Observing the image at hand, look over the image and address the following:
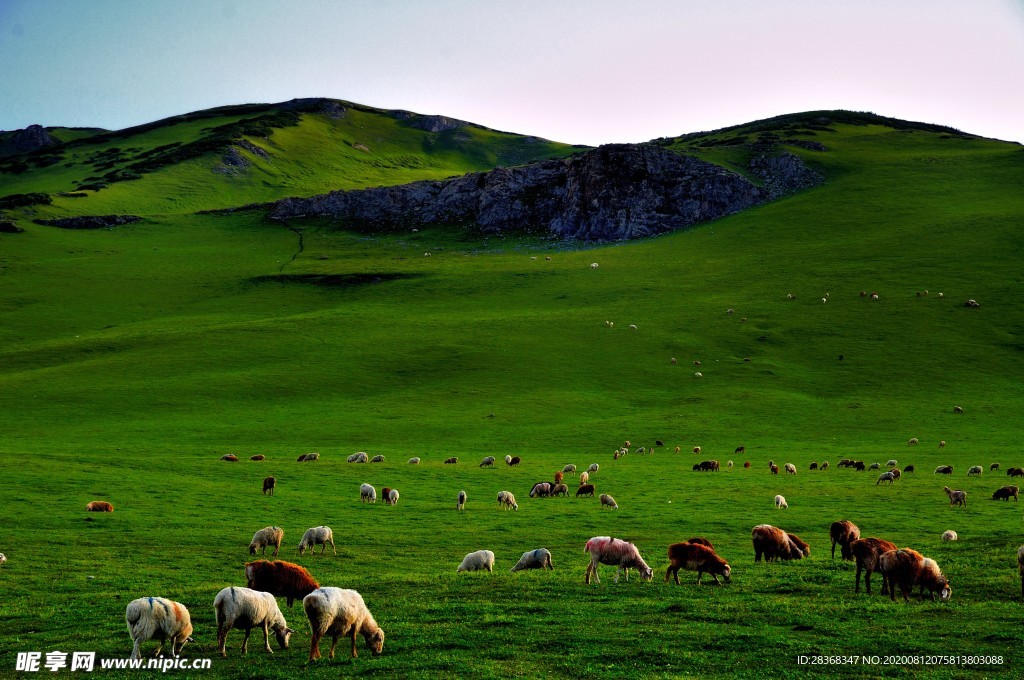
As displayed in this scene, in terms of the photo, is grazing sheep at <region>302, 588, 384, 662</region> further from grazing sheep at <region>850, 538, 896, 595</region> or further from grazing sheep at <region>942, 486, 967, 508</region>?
grazing sheep at <region>942, 486, 967, 508</region>

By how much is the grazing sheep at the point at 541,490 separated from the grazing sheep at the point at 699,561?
18.1 metres

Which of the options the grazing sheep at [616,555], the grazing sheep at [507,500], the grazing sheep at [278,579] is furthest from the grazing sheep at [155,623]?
the grazing sheep at [507,500]

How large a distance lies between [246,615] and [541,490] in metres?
24.7

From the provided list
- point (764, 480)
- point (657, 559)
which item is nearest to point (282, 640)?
point (657, 559)

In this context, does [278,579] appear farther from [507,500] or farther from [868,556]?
[507,500]

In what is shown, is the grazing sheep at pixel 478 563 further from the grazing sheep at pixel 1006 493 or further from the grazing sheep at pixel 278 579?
the grazing sheep at pixel 1006 493

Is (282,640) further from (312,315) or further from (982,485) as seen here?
(312,315)

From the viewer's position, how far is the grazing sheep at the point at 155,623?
45.8 feet

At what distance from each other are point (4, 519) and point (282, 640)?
792 inches

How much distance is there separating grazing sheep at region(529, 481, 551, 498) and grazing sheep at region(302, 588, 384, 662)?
2352cm

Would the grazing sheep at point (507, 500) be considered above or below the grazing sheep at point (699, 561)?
below

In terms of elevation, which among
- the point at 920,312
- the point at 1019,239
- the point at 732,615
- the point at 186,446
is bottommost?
the point at 186,446

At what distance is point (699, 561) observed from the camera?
787 inches

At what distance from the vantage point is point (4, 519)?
29.2 metres
